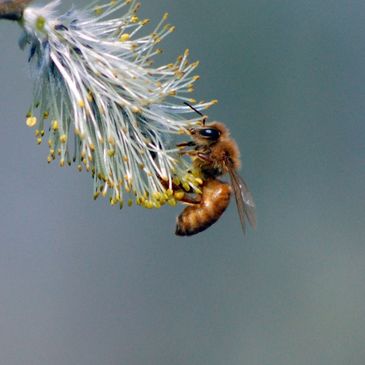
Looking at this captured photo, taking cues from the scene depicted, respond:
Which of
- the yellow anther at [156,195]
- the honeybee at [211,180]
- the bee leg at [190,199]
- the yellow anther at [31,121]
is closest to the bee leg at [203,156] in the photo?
the honeybee at [211,180]

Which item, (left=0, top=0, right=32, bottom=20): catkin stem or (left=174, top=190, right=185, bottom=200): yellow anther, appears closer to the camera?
(left=0, top=0, right=32, bottom=20): catkin stem

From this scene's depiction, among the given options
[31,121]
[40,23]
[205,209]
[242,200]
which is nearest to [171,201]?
[205,209]

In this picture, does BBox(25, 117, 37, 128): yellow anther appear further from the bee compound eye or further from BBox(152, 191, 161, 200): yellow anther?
the bee compound eye

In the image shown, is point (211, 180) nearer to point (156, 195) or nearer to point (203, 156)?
point (203, 156)

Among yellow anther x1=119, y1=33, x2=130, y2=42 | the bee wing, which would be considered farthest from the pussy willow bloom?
the bee wing

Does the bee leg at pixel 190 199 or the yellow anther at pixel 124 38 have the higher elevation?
the yellow anther at pixel 124 38

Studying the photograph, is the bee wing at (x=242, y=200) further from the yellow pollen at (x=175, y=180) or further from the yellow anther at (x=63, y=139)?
the yellow anther at (x=63, y=139)
